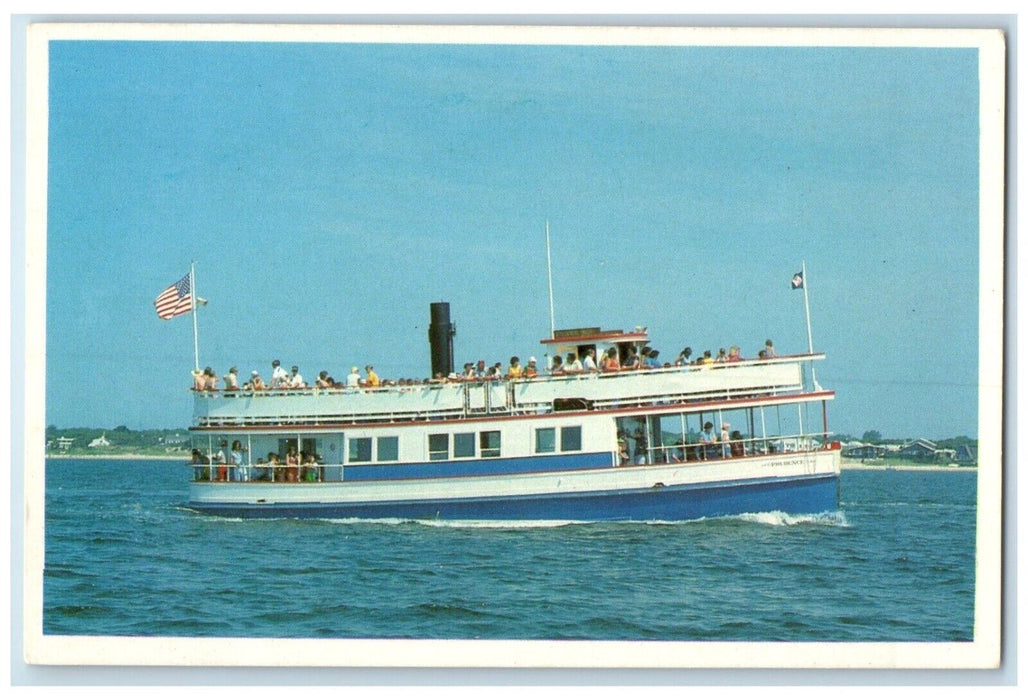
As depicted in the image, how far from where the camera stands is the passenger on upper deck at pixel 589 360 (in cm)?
2798

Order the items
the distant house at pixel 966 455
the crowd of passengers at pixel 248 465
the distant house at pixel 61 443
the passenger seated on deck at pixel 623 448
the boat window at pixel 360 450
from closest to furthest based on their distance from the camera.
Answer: the distant house at pixel 966 455 < the distant house at pixel 61 443 < the passenger seated on deck at pixel 623 448 < the boat window at pixel 360 450 < the crowd of passengers at pixel 248 465

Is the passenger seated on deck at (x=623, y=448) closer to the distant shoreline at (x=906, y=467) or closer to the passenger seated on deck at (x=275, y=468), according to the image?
the distant shoreline at (x=906, y=467)

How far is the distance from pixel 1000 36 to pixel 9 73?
14.1 meters

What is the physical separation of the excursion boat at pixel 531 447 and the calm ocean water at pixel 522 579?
46 cm

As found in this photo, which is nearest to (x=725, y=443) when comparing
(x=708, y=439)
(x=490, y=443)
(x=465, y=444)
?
(x=708, y=439)

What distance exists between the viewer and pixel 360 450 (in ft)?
95.4

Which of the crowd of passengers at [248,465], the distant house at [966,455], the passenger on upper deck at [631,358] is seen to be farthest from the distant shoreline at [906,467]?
the crowd of passengers at [248,465]

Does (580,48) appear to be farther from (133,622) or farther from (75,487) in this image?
(75,487)

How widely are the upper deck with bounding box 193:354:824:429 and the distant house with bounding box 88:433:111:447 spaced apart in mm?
1694

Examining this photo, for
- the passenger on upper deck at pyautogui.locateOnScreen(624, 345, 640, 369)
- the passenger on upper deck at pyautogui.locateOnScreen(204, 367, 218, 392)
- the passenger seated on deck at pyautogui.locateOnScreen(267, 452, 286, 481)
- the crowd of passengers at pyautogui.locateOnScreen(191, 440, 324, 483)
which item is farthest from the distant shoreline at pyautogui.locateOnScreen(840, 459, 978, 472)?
the passenger on upper deck at pyautogui.locateOnScreen(204, 367, 218, 392)

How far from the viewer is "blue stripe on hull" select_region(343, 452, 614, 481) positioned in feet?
92.1

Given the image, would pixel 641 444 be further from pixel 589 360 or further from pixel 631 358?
pixel 589 360

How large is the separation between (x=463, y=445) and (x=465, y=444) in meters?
0.05

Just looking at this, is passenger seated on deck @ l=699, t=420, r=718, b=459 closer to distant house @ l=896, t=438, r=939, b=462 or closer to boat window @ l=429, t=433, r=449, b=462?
distant house @ l=896, t=438, r=939, b=462
